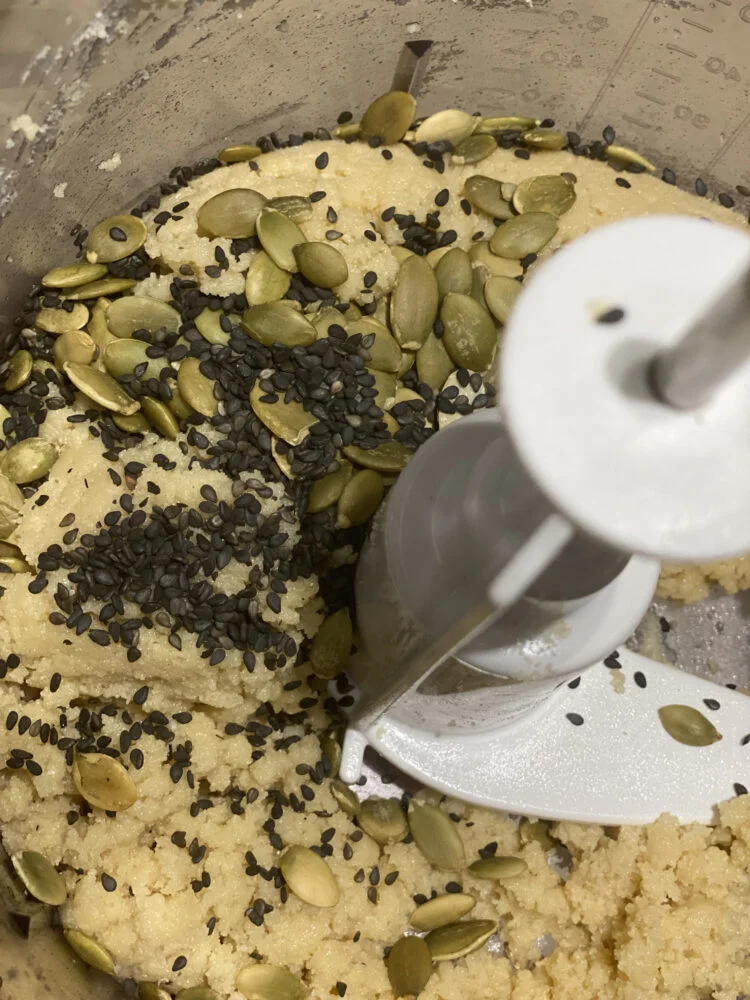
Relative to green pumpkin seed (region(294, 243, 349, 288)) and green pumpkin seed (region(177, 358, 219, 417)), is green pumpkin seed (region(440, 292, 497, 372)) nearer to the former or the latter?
green pumpkin seed (region(294, 243, 349, 288))

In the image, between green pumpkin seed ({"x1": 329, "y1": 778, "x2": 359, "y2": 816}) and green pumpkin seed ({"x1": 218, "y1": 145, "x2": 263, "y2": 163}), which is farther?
green pumpkin seed ({"x1": 218, "y1": 145, "x2": 263, "y2": 163})

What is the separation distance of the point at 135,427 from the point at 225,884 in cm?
50

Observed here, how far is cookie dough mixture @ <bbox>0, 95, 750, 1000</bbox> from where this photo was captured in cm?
95

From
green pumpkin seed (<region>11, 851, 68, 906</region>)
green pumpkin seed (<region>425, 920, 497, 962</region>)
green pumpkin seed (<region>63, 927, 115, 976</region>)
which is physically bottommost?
green pumpkin seed (<region>425, 920, 497, 962</region>)

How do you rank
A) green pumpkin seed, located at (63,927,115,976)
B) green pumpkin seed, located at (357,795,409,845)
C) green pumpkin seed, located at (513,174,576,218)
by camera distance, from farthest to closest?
1. green pumpkin seed, located at (513,174,576,218)
2. green pumpkin seed, located at (357,795,409,845)
3. green pumpkin seed, located at (63,927,115,976)

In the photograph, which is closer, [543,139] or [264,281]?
[264,281]

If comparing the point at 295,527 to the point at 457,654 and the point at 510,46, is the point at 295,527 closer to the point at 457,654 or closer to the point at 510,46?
the point at 457,654

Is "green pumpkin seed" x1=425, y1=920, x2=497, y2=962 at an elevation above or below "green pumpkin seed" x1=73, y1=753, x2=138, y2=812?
below

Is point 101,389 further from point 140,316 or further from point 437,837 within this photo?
point 437,837

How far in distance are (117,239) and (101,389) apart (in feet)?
0.69

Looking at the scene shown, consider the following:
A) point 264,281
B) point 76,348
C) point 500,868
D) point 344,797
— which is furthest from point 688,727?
point 76,348

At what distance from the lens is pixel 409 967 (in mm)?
983

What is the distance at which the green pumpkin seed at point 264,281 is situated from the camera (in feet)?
3.48

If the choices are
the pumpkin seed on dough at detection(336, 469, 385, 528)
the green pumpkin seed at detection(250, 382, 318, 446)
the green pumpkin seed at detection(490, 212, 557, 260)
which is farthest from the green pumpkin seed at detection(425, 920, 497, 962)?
the green pumpkin seed at detection(490, 212, 557, 260)
